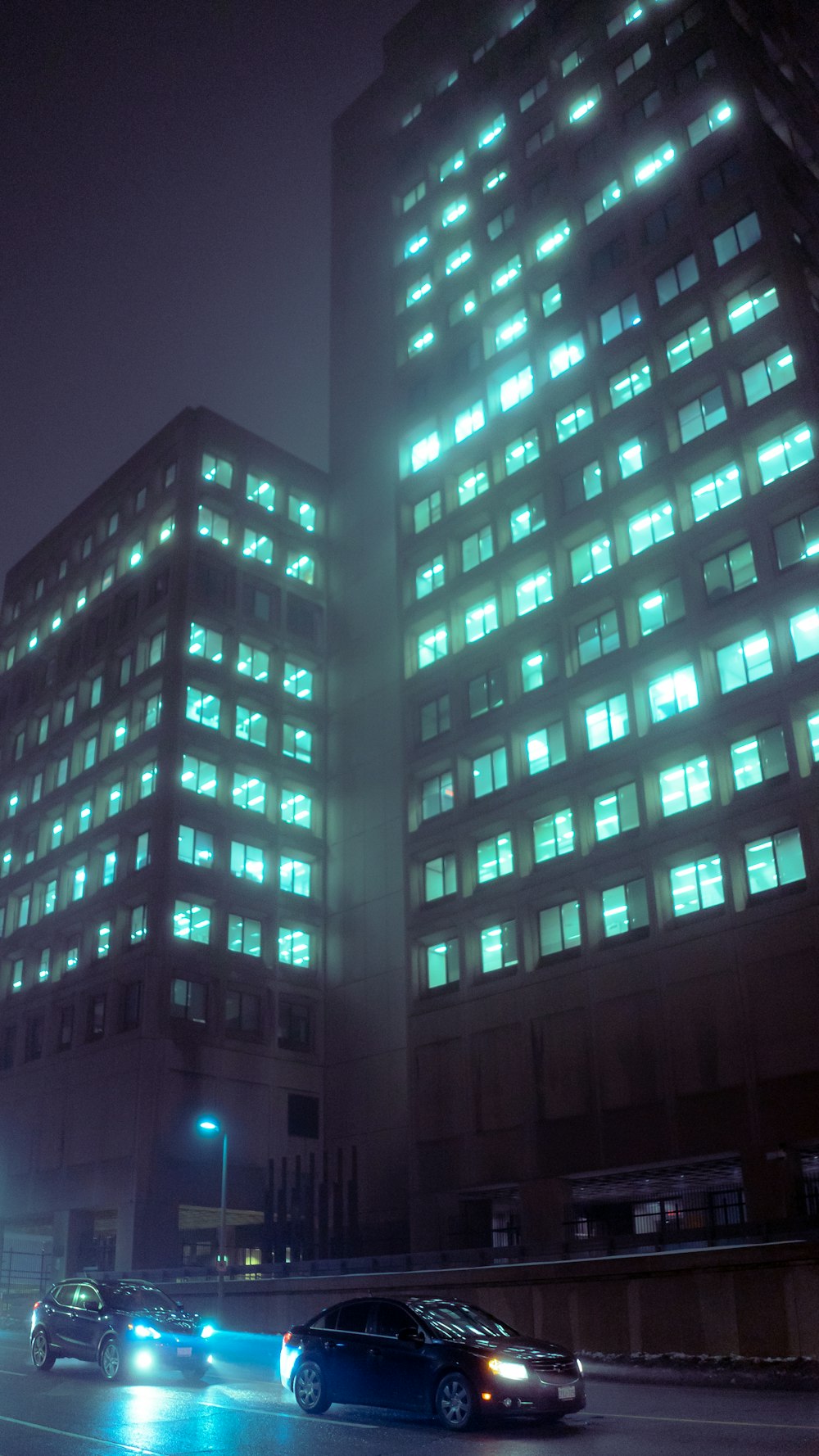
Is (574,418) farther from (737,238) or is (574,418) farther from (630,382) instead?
(737,238)

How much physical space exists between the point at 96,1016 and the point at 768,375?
4512cm

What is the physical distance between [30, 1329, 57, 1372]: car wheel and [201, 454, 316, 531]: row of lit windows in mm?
55568

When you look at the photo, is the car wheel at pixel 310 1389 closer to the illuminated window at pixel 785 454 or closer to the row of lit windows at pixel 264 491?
the illuminated window at pixel 785 454

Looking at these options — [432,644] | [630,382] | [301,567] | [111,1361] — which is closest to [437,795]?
[432,644]

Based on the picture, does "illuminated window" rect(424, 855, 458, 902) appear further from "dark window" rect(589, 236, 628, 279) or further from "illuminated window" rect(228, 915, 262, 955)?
"dark window" rect(589, 236, 628, 279)

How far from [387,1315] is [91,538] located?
69.0m

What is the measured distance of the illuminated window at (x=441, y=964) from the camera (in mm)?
51031

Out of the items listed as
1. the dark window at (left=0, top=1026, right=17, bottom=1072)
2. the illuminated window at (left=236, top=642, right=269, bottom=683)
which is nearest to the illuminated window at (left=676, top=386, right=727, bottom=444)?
the illuminated window at (left=236, top=642, right=269, bottom=683)

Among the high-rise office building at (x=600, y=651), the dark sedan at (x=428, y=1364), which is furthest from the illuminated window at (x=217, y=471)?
the dark sedan at (x=428, y=1364)

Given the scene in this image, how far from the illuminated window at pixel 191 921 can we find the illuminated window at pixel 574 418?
97.7 feet

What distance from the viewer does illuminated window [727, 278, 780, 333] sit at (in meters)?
46.2

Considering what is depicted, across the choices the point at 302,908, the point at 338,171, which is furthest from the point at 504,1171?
the point at 338,171

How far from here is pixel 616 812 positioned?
45.9m

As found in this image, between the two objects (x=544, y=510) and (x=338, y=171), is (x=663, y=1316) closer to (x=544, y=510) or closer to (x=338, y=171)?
(x=544, y=510)
